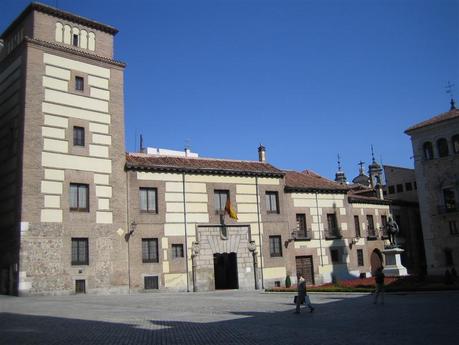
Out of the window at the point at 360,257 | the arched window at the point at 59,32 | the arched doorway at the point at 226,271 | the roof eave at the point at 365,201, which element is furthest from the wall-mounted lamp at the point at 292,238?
the arched window at the point at 59,32

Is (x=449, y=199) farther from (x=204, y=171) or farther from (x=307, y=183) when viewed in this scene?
(x=204, y=171)

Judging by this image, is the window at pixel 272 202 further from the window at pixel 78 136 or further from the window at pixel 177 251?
the window at pixel 78 136

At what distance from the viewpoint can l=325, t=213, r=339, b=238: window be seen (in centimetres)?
3919

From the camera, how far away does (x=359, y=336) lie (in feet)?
37.4

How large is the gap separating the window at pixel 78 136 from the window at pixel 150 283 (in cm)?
908

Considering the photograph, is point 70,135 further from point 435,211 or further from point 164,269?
point 435,211

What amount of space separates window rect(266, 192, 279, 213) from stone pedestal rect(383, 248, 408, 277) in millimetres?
8312

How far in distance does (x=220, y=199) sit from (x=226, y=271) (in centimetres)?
564

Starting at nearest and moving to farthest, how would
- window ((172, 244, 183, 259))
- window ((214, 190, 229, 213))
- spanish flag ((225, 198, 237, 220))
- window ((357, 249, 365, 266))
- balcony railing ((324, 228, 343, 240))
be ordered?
window ((172, 244, 183, 259)), spanish flag ((225, 198, 237, 220)), window ((214, 190, 229, 213)), balcony railing ((324, 228, 343, 240)), window ((357, 249, 365, 266))

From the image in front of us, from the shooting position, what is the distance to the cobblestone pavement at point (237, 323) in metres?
11.2

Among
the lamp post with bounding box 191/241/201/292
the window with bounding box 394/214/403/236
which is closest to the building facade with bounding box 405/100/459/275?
the window with bounding box 394/214/403/236

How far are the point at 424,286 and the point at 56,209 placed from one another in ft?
64.2

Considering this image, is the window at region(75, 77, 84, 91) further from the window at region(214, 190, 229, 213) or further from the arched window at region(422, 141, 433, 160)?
the arched window at region(422, 141, 433, 160)

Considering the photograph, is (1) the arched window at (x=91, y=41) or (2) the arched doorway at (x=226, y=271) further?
(2) the arched doorway at (x=226, y=271)
